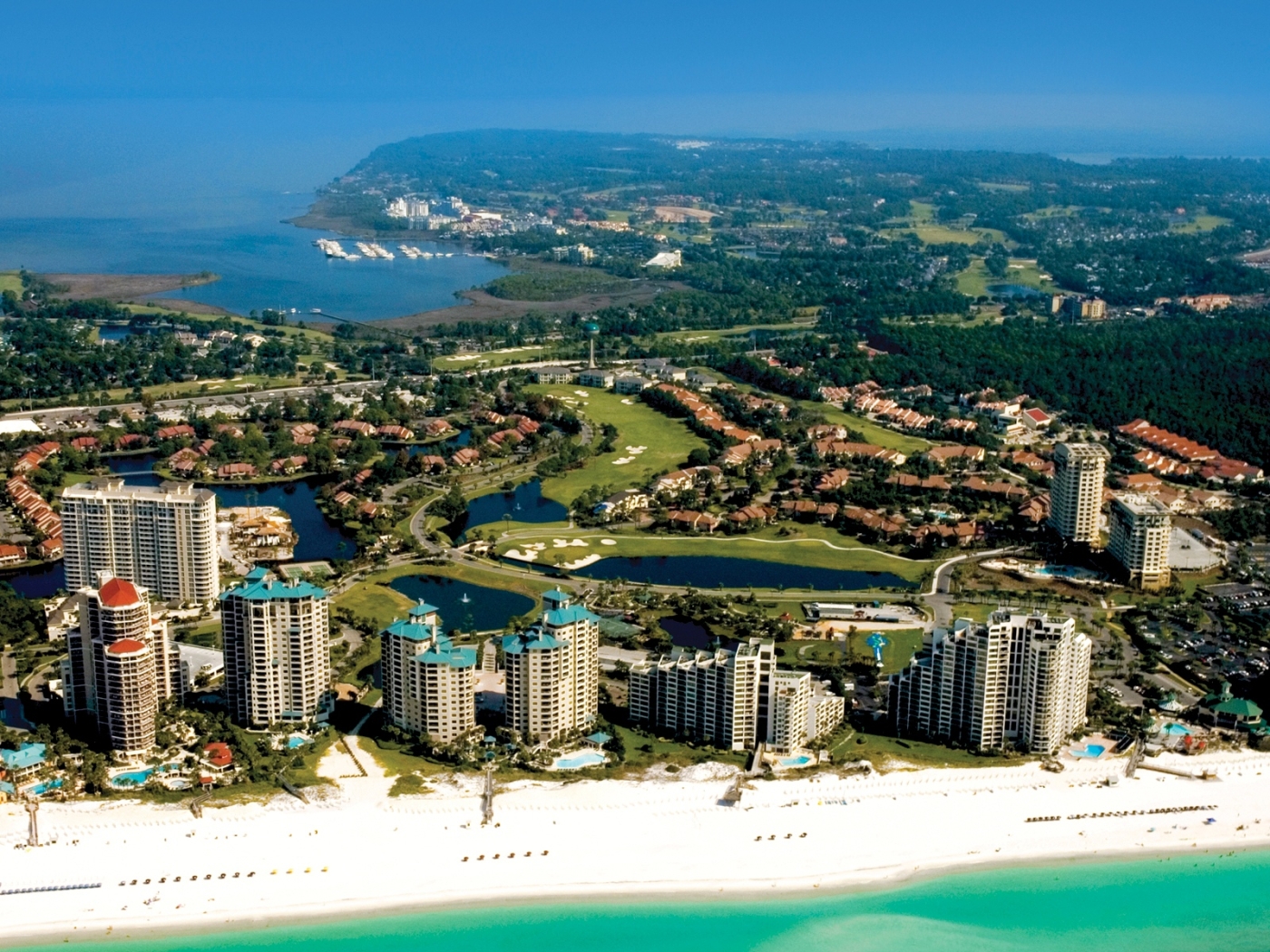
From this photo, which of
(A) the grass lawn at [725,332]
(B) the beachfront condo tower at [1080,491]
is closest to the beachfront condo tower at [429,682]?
(B) the beachfront condo tower at [1080,491]

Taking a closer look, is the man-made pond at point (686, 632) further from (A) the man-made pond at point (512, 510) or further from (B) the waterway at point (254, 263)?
(B) the waterway at point (254, 263)

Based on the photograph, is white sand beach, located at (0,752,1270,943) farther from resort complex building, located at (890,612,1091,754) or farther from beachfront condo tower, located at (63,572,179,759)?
beachfront condo tower, located at (63,572,179,759)

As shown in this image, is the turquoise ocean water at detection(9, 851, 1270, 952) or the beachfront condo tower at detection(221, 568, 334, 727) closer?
the turquoise ocean water at detection(9, 851, 1270, 952)

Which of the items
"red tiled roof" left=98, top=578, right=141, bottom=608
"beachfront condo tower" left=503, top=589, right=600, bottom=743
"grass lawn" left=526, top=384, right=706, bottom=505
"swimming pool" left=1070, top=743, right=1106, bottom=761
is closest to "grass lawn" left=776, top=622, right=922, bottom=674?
"swimming pool" left=1070, top=743, right=1106, bottom=761

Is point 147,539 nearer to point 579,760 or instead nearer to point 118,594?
point 118,594

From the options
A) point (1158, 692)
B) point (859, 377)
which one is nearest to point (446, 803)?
point (1158, 692)
